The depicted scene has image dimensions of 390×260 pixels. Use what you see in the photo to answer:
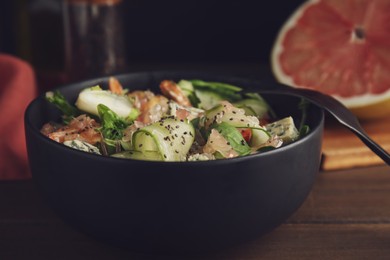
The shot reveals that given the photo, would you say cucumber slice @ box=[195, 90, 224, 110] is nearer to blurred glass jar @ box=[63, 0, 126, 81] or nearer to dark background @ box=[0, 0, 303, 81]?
blurred glass jar @ box=[63, 0, 126, 81]

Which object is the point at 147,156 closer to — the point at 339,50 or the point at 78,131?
the point at 78,131

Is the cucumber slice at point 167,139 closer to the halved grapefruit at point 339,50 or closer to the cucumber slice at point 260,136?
the cucumber slice at point 260,136

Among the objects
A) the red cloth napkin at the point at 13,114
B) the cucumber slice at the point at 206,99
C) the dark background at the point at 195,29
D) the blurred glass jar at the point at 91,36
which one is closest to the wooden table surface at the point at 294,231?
the red cloth napkin at the point at 13,114

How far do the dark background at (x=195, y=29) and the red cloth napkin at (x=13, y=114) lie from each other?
1.93ft

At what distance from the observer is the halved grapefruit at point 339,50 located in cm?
169

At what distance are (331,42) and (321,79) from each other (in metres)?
0.13

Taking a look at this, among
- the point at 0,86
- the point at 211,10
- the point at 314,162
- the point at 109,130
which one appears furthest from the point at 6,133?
the point at 211,10

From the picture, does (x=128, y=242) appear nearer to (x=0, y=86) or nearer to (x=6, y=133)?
(x=6, y=133)

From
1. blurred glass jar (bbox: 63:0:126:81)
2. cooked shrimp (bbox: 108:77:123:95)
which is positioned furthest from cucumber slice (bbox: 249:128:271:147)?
blurred glass jar (bbox: 63:0:126:81)

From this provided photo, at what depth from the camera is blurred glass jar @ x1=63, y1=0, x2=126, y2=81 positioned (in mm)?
1852

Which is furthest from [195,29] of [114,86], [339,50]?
[114,86]

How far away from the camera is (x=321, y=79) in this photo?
1727 mm

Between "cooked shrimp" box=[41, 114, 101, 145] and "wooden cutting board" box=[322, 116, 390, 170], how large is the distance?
1.80 feet

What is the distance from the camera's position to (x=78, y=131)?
3.69 ft
